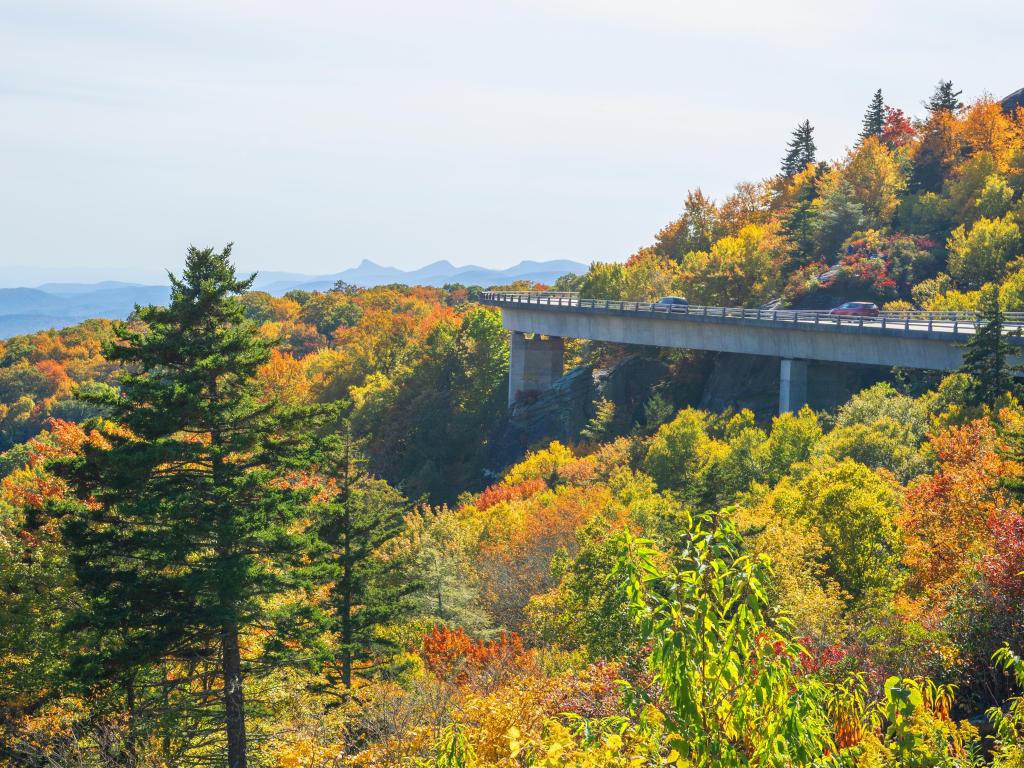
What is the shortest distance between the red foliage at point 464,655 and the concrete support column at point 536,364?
54.2 metres

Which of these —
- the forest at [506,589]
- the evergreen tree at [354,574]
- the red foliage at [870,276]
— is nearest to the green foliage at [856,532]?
the forest at [506,589]

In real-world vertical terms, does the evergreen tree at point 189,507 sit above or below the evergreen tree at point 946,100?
below

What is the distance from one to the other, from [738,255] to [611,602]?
6307cm

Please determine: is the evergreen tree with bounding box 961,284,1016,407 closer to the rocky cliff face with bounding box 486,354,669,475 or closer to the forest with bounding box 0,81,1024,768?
the forest with bounding box 0,81,1024,768

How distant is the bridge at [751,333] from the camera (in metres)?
54.7

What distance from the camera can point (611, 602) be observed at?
25406 mm

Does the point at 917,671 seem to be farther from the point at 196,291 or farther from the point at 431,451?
the point at 431,451

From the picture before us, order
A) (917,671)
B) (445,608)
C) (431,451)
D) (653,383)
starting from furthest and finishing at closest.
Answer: (431,451)
(653,383)
(445,608)
(917,671)

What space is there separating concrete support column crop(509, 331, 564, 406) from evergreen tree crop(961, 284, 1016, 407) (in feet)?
155

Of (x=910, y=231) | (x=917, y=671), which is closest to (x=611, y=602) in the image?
(x=917, y=671)

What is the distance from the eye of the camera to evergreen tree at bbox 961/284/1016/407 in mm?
45125

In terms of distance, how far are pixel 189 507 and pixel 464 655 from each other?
1354 centimetres

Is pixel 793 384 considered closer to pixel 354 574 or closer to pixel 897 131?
pixel 354 574

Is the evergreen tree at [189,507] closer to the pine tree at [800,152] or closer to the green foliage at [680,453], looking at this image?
the green foliage at [680,453]
